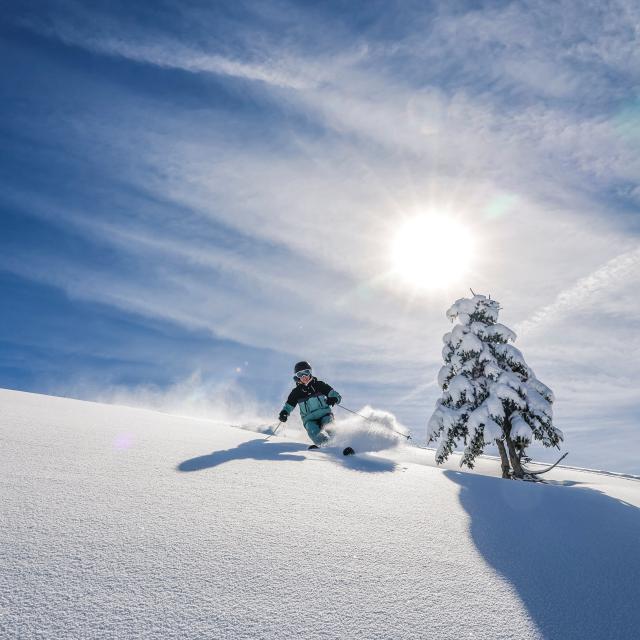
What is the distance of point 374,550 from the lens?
300cm

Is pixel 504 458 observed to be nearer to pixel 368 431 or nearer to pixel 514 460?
pixel 514 460

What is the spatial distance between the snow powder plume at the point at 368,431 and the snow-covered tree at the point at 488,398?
6.87 ft

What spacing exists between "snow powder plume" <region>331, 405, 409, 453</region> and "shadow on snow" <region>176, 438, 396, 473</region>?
7.74 feet

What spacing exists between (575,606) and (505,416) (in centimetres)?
1087

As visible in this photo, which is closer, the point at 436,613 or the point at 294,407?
the point at 436,613

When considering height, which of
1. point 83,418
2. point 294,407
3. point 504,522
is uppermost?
point 294,407

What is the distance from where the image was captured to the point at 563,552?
3.60m

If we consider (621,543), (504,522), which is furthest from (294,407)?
(621,543)

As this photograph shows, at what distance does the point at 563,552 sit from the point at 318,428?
22.9 ft

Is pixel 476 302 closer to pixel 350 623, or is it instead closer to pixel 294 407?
pixel 294 407

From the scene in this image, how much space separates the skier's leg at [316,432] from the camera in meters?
9.90

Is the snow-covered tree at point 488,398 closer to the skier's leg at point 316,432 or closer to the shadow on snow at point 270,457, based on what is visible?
the skier's leg at point 316,432

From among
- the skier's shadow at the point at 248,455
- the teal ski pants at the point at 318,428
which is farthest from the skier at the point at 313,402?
the skier's shadow at the point at 248,455

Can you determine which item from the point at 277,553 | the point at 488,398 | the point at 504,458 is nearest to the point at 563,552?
the point at 277,553
